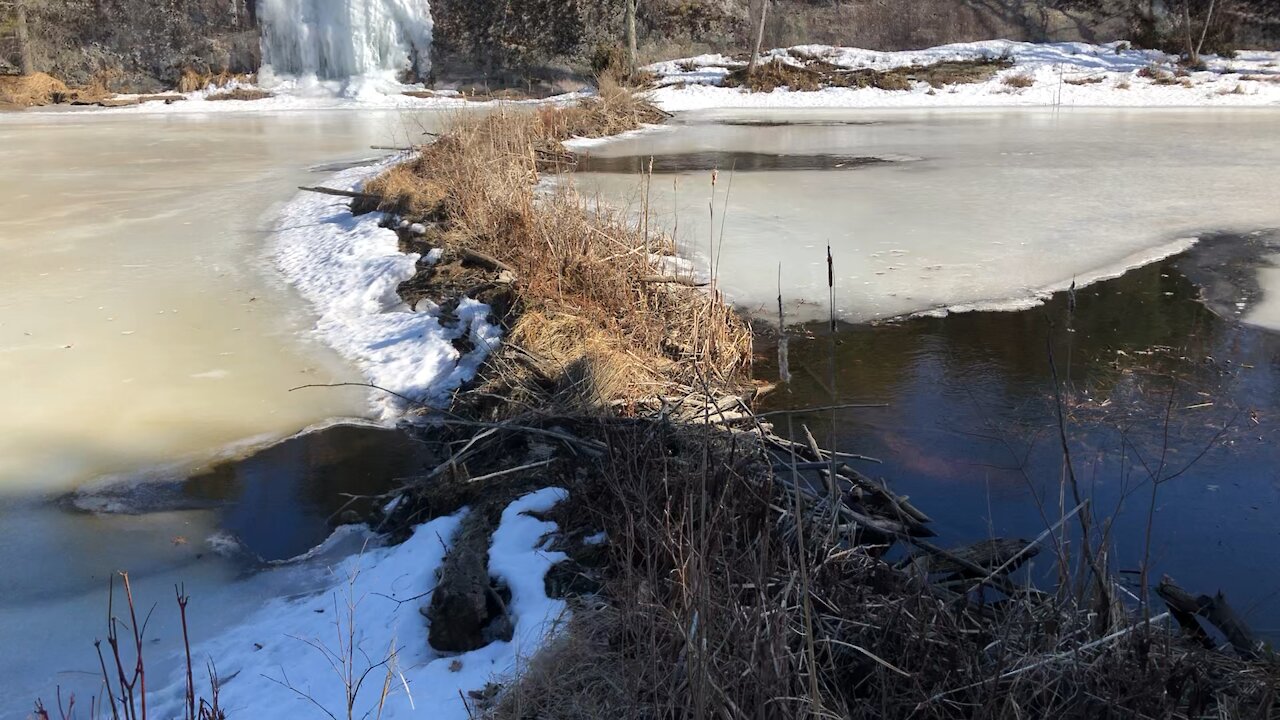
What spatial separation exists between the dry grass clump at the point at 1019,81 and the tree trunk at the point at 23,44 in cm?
2719

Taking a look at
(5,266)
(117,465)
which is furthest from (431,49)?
(117,465)

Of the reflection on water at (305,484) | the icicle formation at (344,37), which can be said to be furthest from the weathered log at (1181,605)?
the icicle formation at (344,37)

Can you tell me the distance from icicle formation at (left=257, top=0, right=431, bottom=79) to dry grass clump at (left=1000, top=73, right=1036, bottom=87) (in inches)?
655

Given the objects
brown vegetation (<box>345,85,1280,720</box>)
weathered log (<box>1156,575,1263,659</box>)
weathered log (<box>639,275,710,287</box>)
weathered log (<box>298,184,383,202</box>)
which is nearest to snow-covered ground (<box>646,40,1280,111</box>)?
weathered log (<box>298,184,383,202</box>)

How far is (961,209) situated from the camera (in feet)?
31.6

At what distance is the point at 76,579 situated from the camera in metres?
3.81

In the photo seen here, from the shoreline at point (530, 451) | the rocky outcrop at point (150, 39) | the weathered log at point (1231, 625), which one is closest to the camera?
the weathered log at point (1231, 625)

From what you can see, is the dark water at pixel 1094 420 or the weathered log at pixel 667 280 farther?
the weathered log at pixel 667 280

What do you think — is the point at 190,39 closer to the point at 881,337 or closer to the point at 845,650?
the point at 881,337

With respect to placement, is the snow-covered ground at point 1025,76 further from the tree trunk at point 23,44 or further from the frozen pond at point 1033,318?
the tree trunk at point 23,44

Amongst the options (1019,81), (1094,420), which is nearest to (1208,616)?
(1094,420)

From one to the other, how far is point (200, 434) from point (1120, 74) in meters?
26.1

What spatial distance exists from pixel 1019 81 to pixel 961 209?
1779cm

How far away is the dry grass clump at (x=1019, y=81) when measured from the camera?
2503 centimetres
